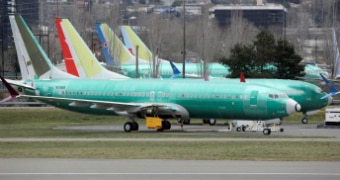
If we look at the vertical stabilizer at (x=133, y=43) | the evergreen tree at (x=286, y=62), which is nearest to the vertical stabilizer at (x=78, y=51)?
the evergreen tree at (x=286, y=62)

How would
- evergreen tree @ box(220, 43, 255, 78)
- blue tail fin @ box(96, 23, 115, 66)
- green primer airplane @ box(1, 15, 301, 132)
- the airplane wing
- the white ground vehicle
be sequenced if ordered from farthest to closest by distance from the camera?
blue tail fin @ box(96, 23, 115, 66) → evergreen tree @ box(220, 43, 255, 78) → the airplane wing → the white ground vehicle → green primer airplane @ box(1, 15, 301, 132)

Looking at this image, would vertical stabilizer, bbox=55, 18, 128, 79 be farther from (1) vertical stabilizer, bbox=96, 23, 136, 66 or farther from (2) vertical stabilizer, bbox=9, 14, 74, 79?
(1) vertical stabilizer, bbox=96, 23, 136, 66

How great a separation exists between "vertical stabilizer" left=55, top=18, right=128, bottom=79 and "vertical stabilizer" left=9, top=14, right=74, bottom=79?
2750mm

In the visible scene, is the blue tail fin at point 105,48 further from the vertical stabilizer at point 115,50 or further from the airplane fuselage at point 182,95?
A: the airplane fuselage at point 182,95

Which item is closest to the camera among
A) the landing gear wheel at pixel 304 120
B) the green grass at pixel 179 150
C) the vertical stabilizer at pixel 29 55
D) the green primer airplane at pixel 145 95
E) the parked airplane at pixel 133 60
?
the green grass at pixel 179 150

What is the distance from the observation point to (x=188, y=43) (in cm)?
15200

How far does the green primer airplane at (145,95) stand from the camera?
5312 cm

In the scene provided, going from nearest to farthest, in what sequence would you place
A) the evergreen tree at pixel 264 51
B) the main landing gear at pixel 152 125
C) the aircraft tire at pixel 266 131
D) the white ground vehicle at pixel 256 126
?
the aircraft tire at pixel 266 131 < the white ground vehicle at pixel 256 126 < the main landing gear at pixel 152 125 < the evergreen tree at pixel 264 51

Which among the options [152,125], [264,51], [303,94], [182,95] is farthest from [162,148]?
[264,51]

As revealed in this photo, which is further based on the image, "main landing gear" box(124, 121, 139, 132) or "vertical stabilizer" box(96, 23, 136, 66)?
"vertical stabilizer" box(96, 23, 136, 66)

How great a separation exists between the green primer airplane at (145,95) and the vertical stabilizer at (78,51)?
261cm

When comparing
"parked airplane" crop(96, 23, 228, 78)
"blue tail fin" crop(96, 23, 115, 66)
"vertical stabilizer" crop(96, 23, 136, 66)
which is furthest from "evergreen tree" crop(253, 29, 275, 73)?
"vertical stabilizer" crop(96, 23, 136, 66)

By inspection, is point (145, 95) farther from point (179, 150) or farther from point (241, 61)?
point (241, 61)

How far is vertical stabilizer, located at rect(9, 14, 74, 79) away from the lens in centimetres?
5894
